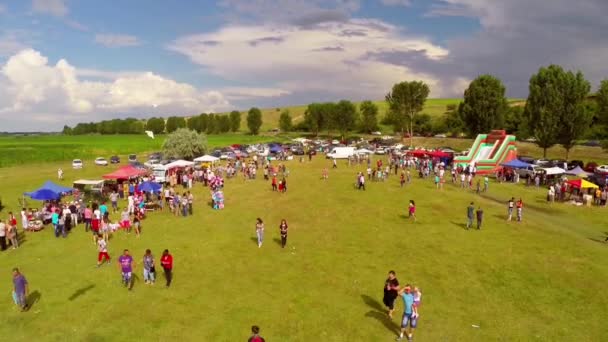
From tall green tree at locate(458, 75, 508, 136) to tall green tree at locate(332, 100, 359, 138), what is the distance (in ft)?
142

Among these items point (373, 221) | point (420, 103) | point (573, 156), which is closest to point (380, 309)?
point (373, 221)

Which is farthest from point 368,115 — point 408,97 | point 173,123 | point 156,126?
point 156,126

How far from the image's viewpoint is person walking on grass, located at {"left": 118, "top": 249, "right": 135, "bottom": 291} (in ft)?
47.5

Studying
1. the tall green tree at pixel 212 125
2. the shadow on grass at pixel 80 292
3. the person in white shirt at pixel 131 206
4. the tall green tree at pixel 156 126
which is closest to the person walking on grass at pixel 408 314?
the shadow on grass at pixel 80 292

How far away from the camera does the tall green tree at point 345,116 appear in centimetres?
10819

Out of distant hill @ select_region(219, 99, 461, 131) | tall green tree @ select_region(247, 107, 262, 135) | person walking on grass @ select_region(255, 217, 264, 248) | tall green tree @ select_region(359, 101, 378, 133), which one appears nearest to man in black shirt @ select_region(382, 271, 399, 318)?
person walking on grass @ select_region(255, 217, 264, 248)

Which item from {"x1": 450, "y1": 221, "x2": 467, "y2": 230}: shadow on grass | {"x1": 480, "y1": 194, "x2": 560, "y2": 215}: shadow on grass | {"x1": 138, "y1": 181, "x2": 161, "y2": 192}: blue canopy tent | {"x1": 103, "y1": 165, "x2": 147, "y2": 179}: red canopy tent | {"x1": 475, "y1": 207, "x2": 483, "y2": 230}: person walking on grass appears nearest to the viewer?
{"x1": 475, "y1": 207, "x2": 483, "y2": 230}: person walking on grass

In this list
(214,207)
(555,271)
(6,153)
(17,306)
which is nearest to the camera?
(17,306)

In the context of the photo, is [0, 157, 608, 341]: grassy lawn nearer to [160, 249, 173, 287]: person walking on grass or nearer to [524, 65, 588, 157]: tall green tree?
[160, 249, 173, 287]: person walking on grass

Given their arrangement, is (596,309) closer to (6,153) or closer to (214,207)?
(214,207)

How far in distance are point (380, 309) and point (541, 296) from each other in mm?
6193

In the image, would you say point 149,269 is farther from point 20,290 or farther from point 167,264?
point 20,290

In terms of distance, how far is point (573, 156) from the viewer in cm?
5597

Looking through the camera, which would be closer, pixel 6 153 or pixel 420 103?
pixel 6 153
